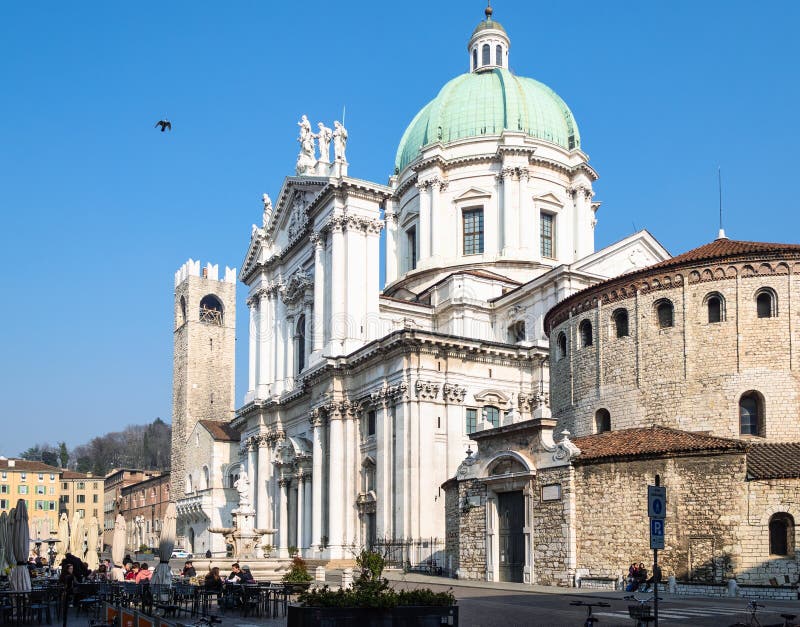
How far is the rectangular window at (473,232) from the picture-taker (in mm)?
59938

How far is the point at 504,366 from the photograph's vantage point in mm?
49344

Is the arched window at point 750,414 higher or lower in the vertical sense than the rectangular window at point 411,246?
lower

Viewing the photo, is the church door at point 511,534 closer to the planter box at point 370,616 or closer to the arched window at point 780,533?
the arched window at point 780,533

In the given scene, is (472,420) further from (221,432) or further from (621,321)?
(221,432)

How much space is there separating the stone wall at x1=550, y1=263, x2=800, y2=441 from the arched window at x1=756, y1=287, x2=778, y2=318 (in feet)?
0.47

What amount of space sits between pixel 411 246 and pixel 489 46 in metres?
15.9

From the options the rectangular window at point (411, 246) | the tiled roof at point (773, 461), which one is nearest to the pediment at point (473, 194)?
the rectangular window at point (411, 246)

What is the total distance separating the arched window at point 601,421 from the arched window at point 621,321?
2.98 metres

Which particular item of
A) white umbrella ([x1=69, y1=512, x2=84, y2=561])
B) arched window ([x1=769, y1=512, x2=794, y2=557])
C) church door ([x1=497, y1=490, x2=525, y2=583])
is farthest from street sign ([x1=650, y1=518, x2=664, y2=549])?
white umbrella ([x1=69, y1=512, x2=84, y2=561])

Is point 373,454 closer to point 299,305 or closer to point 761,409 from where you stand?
point 299,305

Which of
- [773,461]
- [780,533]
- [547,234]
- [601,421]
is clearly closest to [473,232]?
[547,234]

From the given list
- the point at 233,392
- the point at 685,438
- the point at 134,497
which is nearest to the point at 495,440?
the point at 685,438

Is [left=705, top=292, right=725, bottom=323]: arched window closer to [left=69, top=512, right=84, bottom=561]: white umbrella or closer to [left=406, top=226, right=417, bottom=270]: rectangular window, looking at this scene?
[left=69, top=512, right=84, bottom=561]: white umbrella

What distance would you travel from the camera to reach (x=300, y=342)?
2370 inches
